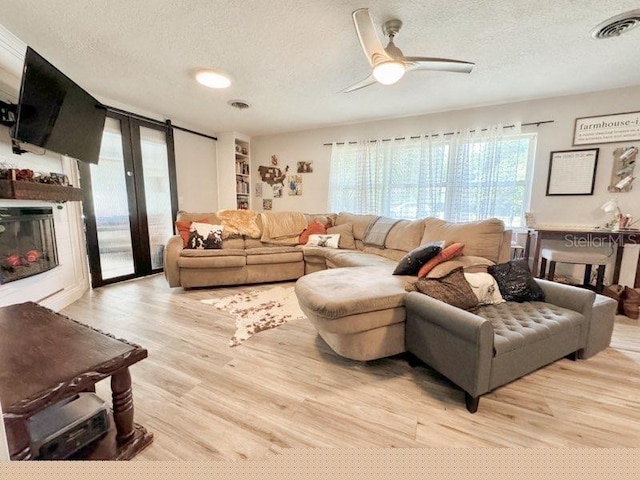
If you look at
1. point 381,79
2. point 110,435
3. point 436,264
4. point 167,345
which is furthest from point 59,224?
point 436,264

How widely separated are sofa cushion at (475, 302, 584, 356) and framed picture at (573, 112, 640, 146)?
2498mm

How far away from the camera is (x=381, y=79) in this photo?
1.88 m

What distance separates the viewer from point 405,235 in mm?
3178

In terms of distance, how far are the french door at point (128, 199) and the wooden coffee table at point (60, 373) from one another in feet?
7.51

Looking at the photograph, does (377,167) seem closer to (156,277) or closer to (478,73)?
(478,73)

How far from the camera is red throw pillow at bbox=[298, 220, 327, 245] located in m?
3.91

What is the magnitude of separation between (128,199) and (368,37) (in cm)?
347

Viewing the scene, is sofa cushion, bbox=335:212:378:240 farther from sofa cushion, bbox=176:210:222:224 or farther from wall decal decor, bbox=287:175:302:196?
sofa cushion, bbox=176:210:222:224

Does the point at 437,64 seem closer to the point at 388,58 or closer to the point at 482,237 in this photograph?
the point at 388,58

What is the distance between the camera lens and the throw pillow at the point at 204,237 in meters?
3.45

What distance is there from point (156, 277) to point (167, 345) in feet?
7.16

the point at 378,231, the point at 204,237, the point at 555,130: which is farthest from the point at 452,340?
the point at 555,130

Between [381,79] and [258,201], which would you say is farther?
[258,201]

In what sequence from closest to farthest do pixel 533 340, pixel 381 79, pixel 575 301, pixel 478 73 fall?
pixel 533 340 → pixel 575 301 → pixel 381 79 → pixel 478 73
